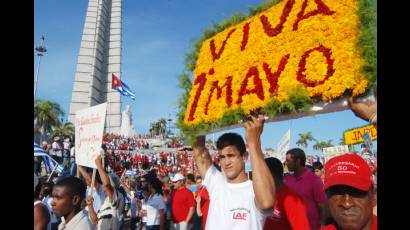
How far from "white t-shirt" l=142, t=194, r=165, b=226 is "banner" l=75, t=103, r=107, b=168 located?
239cm

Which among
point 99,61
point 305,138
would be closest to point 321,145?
point 305,138

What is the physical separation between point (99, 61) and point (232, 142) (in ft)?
221

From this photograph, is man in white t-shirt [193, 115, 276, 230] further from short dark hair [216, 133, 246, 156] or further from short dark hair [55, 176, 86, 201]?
short dark hair [55, 176, 86, 201]

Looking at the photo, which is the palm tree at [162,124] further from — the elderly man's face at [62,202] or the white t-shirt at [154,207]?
the elderly man's face at [62,202]

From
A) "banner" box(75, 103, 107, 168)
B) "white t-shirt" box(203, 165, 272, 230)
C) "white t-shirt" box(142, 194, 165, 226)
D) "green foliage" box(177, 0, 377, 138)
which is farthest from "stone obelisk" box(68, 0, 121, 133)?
"white t-shirt" box(203, 165, 272, 230)

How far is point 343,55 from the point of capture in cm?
254

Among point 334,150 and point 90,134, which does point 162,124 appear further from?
point 90,134

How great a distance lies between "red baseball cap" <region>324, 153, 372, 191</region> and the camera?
6.67ft

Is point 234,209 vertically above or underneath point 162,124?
underneath

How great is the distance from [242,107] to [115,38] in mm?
72120

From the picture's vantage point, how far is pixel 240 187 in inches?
109

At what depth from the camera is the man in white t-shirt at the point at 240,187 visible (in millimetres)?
2312

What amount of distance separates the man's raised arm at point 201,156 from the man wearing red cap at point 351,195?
5.35 feet
